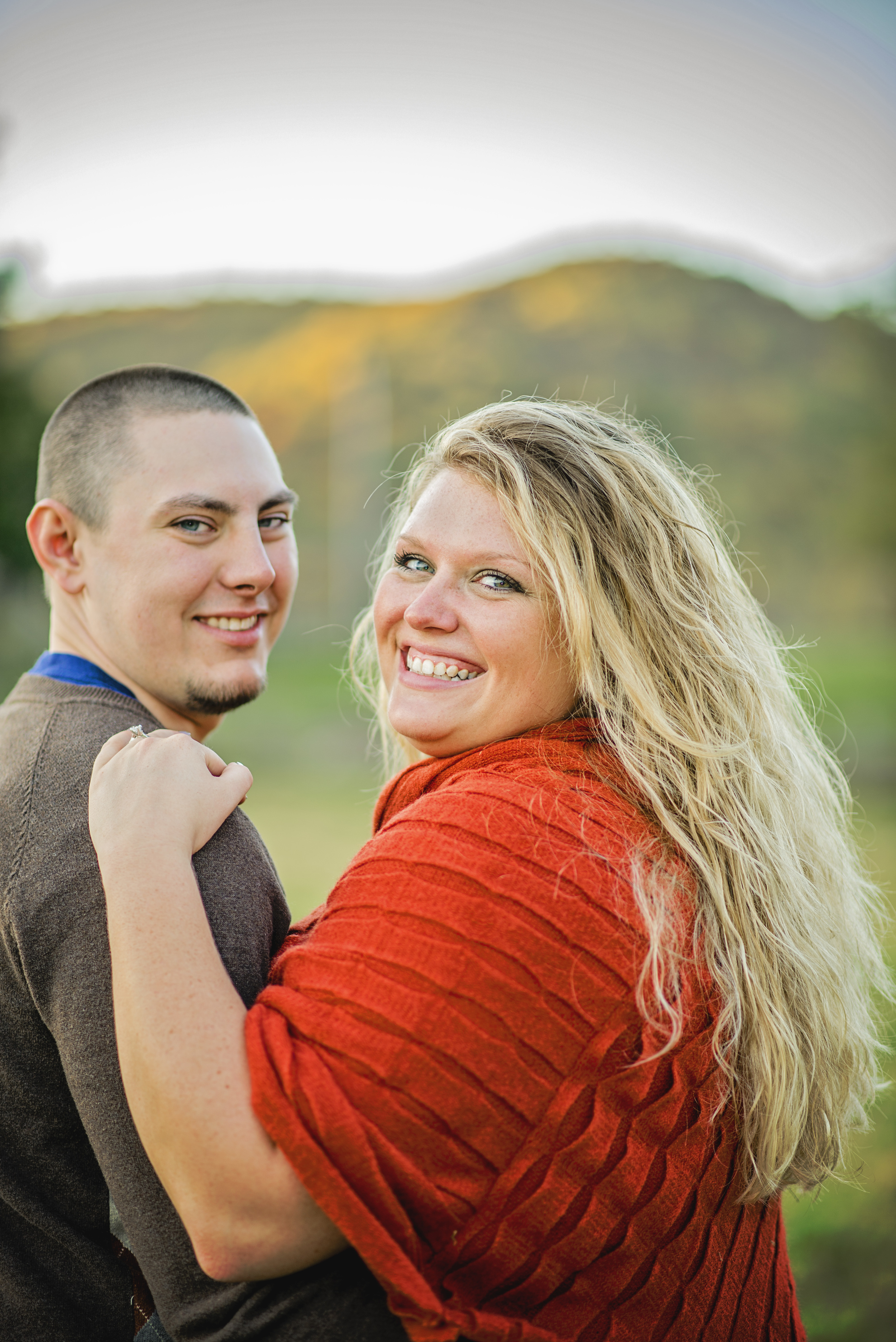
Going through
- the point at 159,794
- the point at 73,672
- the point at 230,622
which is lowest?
the point at 159,794

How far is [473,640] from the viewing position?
7.11 feet

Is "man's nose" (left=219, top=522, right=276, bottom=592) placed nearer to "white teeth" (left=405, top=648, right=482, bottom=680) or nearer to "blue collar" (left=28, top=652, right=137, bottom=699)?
"blue collar" (left=28, top=652, right=137, bottom=699)

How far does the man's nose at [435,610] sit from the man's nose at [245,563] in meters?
0.58

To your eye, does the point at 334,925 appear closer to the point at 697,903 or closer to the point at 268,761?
the point at 697,903

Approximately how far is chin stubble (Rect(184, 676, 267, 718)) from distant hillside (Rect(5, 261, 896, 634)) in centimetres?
5136

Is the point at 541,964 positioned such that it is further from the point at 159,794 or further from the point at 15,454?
the point at 15,454

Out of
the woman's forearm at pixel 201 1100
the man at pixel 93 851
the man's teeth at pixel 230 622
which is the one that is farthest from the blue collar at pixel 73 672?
the woman's forearm at pixel 201 1100

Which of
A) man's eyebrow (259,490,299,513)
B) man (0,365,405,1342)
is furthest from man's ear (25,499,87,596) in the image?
man's eyebrow (259,490,299,513)

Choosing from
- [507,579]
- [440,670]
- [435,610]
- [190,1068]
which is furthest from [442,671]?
[190,1068]

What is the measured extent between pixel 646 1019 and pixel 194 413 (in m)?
1.80

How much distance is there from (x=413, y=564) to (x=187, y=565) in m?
0.56

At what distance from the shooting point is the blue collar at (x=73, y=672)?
2.34m

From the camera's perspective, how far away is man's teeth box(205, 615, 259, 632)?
2.62 meters

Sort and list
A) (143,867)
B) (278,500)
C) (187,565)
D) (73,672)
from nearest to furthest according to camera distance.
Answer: (143,867) < (73,672) < (187,565) < (278,500)
